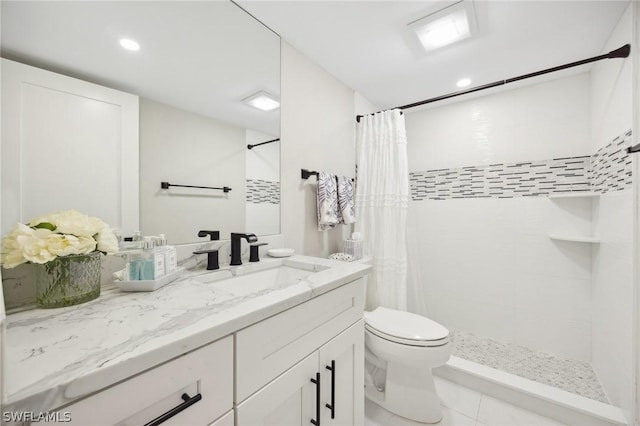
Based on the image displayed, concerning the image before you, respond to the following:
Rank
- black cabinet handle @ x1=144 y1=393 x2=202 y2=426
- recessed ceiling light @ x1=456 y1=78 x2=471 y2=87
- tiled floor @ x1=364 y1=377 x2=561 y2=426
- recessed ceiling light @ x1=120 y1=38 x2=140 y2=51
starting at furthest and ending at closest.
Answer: recessed ceiling light @ x1=456 y1=78 x2=471 y2=87, tiled floor @ x1=364 y1=377 x2=561 y2=426, recessed ceiling light @ x1=120 y1=38 x2=140 y2=51, black cabinet handle @ x1=144 y1=393 x2=202 y2=426

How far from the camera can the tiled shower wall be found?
1879mm

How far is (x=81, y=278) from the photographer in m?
0.70

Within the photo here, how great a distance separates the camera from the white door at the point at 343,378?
97 cm

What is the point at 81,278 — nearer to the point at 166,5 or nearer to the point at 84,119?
the point at 84,119

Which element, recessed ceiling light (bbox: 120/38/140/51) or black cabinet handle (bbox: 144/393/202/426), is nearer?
black cabinet handle (bbox: 144/393/202/426)

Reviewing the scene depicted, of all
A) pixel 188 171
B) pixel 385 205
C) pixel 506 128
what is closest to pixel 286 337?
pixel 188 171

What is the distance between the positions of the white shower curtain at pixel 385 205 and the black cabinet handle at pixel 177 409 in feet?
5.02

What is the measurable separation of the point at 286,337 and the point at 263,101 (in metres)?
1.25

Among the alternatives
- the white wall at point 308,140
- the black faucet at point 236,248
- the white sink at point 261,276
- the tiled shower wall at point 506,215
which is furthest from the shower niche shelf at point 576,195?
the black faucet at point 236,248

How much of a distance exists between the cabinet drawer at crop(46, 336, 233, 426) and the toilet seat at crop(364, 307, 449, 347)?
3.37 feet

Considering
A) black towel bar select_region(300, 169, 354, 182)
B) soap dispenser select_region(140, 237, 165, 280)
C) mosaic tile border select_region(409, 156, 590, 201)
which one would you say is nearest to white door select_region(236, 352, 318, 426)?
soap dispenser select_region(140, 237, 165, 280)

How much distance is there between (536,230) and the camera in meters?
2.00

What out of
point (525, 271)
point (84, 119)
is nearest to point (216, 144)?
point (84, 119)

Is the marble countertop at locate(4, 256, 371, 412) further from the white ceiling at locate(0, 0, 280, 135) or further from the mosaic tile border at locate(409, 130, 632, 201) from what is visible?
the mosaic tile border at locate(409, 130, 632, 201)
